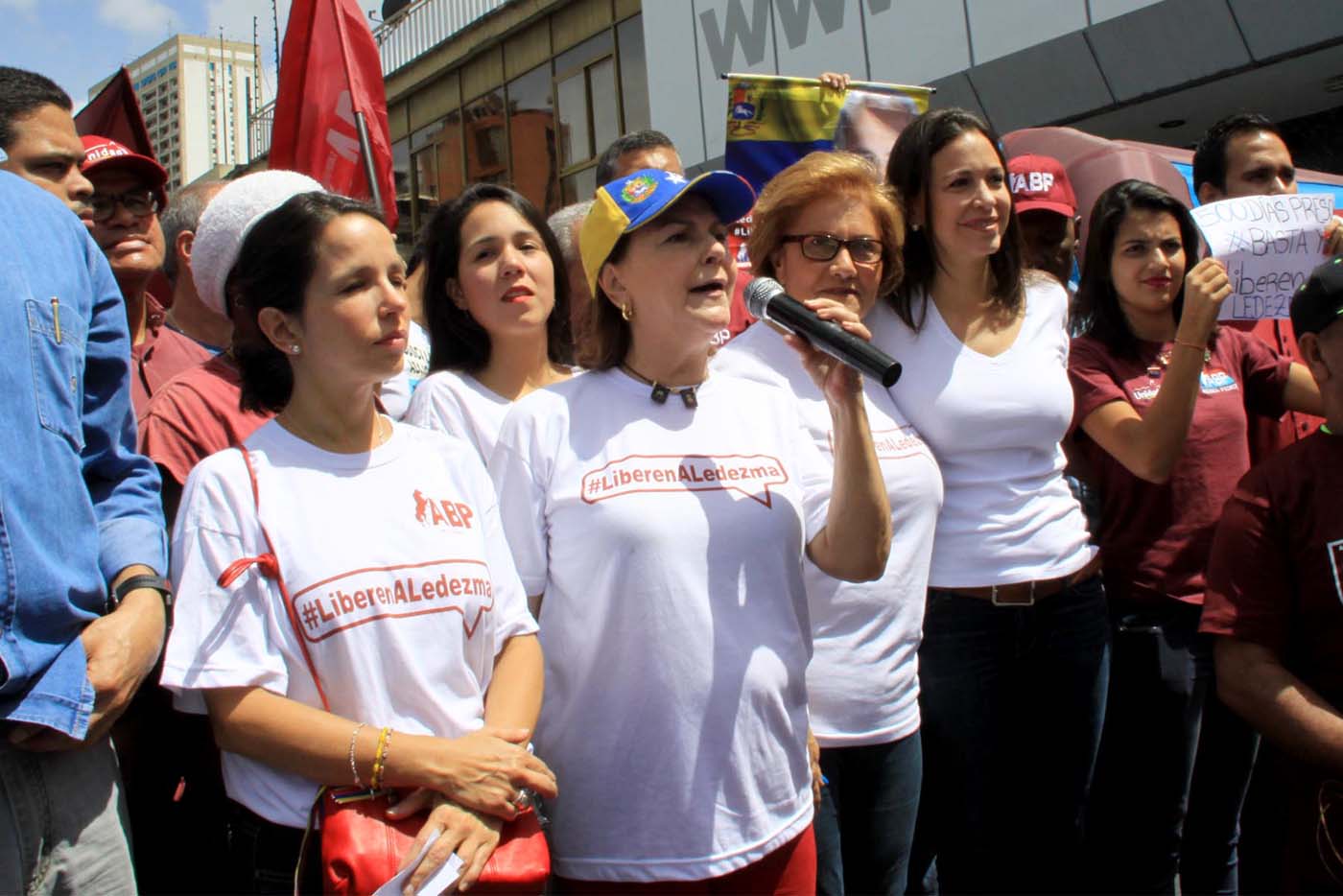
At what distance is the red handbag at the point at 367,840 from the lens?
4.95 ft

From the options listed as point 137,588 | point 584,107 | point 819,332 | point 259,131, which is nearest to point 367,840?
point 137,588

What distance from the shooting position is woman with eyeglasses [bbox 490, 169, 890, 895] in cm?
186

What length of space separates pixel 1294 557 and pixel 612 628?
5.42ft

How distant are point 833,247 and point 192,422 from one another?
145 centimetres

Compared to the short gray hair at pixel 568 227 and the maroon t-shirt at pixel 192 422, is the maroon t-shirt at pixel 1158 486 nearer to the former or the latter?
the short gray hair at pixel 568 227

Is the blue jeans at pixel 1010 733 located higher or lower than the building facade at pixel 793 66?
lower

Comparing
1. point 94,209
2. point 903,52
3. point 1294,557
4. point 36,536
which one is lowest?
point 1294,557

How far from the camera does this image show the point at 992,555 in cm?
255

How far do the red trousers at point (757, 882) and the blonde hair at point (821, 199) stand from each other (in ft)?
4.39

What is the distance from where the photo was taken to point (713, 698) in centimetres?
187

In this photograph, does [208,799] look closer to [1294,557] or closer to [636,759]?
[636,759]

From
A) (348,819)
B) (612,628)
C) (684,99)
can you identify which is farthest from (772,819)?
(684,99)

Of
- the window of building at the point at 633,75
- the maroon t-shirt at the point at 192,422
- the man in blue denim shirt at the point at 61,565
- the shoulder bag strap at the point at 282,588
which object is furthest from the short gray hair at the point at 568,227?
the window of building at the point at 633,75

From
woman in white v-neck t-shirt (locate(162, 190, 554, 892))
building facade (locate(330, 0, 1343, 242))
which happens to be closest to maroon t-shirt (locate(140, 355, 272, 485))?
woman in white v-neck t-shirt (locate(162, 190, 554, 892))
